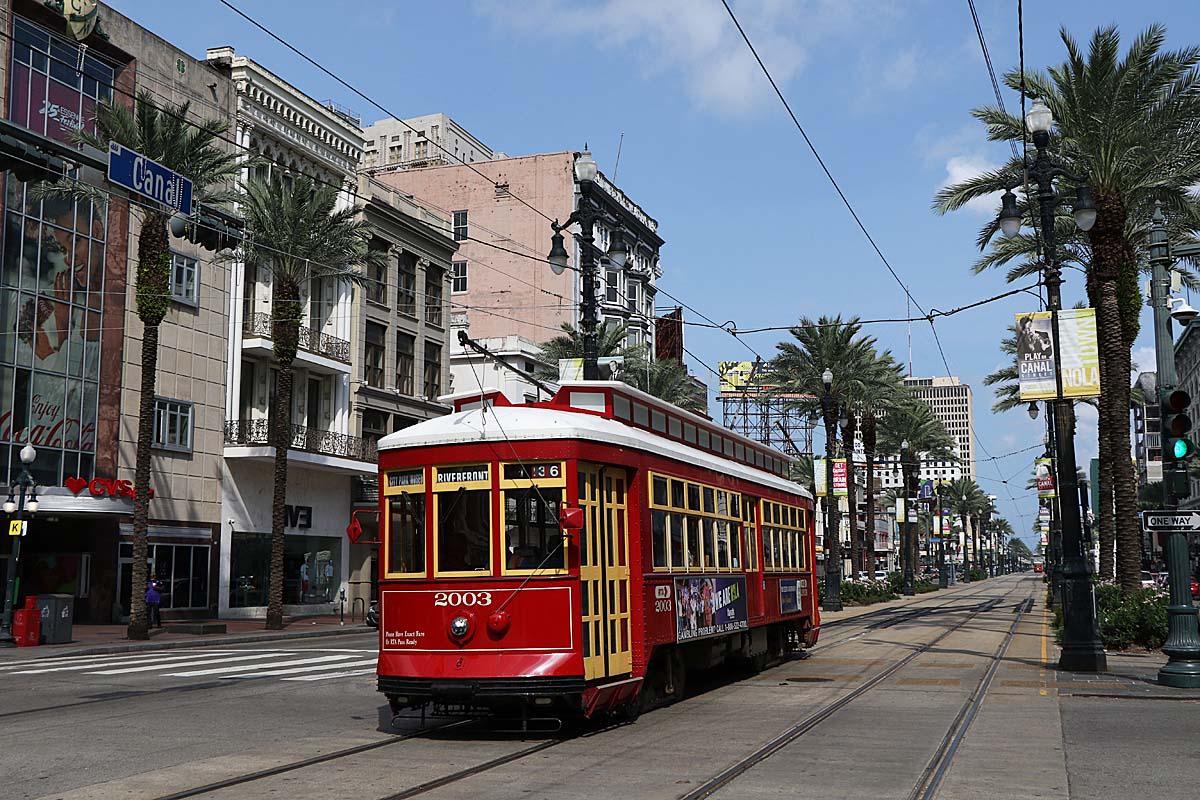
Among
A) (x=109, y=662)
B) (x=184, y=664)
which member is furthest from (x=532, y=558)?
(x=109, y=662)

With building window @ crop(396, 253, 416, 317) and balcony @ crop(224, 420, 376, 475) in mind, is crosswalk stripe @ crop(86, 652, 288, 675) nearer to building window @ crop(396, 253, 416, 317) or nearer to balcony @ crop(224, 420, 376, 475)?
balcony @ crop(224, 420, 376, 475)

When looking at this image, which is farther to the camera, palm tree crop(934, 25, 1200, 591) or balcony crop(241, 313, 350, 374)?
balcony crop(241, 313, 350, 374)

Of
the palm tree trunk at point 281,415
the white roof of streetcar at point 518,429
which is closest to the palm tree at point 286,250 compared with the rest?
the palm tree trunk at point 281,415

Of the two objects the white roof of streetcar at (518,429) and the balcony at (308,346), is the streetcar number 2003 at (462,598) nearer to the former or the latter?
the white roof of streetcar at (518,429)

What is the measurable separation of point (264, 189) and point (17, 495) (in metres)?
11.4

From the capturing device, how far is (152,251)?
107ft

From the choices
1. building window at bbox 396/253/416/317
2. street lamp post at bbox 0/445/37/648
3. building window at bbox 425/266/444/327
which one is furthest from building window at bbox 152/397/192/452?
building window at bbox 425/266/444/327

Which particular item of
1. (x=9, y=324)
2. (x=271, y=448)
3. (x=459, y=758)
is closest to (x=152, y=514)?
(x=271, y=448)

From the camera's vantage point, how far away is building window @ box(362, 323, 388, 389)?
50.1m

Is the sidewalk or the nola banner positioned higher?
the nola banner

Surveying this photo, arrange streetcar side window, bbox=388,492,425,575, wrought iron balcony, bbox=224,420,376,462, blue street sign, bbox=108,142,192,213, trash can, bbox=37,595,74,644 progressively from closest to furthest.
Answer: streetcar side window, bbox=388,492,425,575, blue street sign, bbox=108,142,192,213, trash can, bbox=37,595,74,644, wrought iron balcony, bbox=224,420,376,462

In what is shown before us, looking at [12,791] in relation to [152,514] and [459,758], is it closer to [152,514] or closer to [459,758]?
[459,758]

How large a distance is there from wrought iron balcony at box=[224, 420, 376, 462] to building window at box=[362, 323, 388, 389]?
8.95 ft

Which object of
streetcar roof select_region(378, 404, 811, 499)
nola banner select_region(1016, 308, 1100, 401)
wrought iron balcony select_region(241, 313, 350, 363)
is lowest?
streetcar roof select_region(378, 404, 811, 499)
